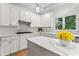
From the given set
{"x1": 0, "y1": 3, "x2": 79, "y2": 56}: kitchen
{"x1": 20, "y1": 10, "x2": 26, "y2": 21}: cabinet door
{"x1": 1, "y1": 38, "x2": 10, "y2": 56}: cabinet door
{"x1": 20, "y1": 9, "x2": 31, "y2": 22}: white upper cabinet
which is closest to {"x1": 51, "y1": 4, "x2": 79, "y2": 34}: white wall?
Answer: {"x1": 0, "y1": 3, "x2": 79, "y2": 56}: kitchen

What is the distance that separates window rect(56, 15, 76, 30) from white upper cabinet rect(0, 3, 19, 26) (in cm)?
237

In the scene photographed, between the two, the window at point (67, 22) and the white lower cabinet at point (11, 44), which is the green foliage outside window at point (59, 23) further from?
the white lower cabinet at point (11, 44)

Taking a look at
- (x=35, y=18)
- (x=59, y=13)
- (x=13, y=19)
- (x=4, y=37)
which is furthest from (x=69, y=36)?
(x=35, y=18)

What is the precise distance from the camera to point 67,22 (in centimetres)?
454

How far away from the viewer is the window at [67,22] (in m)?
4.16

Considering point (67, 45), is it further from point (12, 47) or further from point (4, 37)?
point (12, 47)

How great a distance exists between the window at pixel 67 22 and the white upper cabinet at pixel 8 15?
237 cm

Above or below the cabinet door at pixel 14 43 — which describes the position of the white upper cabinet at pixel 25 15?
above

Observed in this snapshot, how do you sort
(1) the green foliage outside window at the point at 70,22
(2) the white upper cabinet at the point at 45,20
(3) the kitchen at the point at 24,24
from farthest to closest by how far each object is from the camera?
(2) the white upper cabinet at the point at 45,20 < (1) the green foliage outside window at the point at 70,22 < (3) the kitchen at the point at 24,24

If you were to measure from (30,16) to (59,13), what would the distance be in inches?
63.8

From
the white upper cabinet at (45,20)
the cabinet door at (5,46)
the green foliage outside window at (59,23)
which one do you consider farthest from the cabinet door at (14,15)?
the green foliage outside window at (59,23)

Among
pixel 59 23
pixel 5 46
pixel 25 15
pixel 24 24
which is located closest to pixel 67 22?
pixel 59 23

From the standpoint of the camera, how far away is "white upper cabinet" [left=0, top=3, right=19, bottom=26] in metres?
3.24

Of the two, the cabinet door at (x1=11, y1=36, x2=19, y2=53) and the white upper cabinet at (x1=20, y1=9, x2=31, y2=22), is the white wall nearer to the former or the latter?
the white upper cabinet at (x1=20, y1=9, x2=31, y2=22)
